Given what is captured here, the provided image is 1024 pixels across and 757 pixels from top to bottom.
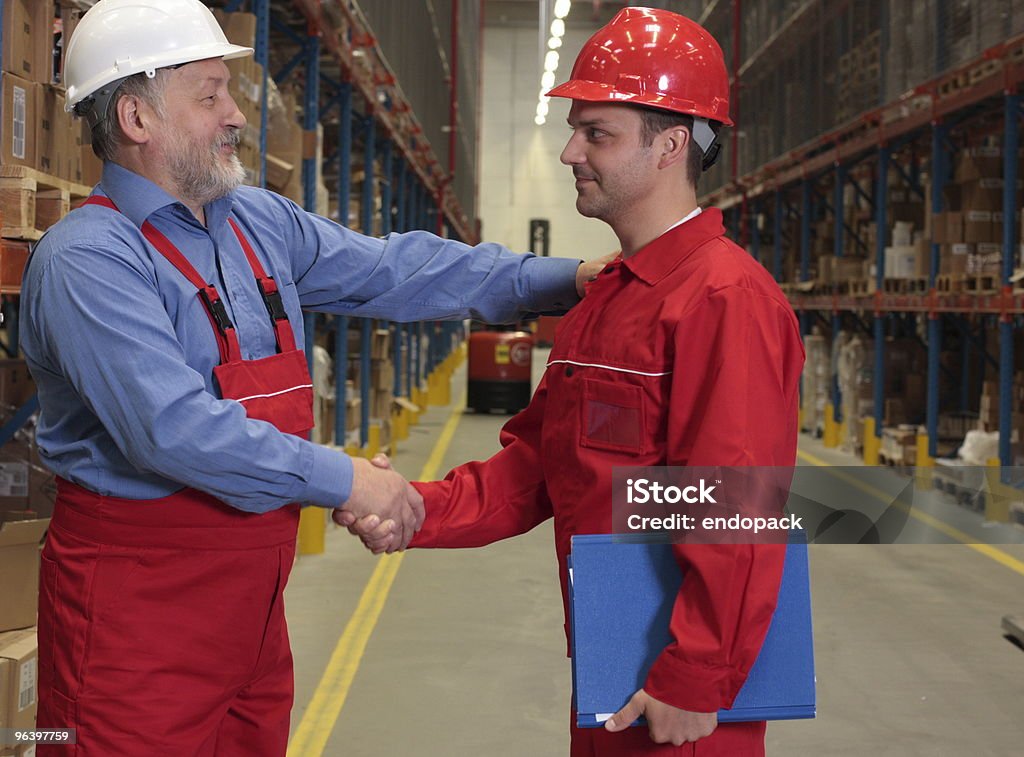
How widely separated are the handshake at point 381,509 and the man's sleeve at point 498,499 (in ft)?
0.19

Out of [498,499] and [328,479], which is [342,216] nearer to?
[498,499]

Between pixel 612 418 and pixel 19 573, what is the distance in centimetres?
288

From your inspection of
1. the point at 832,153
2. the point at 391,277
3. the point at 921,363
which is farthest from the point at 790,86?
the point at 391,277

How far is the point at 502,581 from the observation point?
7590 mm

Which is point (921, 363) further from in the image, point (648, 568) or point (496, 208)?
point (496, 208)

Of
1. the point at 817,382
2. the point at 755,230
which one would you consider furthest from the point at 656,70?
the point at 755,230

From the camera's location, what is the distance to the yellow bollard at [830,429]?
14539 mm

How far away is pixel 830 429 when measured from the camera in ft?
47.8

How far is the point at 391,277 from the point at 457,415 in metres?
14.7

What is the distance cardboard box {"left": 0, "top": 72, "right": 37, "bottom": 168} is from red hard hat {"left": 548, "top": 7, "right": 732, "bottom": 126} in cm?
241

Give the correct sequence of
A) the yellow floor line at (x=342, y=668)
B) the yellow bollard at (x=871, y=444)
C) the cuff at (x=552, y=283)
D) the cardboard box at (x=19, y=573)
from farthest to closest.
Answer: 1. the yellow bollard at (x=871, y=444)
2. the yellow floor line at (x=342, y=668)
3. the cardboard box at (x=19, y=573)
4. the cuff at (x=552, y=283)

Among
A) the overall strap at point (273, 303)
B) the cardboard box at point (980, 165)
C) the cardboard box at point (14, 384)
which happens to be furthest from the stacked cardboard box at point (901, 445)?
the overall strap at point (273, 303)

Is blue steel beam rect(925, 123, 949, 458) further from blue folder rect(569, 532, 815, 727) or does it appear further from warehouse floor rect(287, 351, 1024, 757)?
blue folder rect(569, 532, 815, 727)

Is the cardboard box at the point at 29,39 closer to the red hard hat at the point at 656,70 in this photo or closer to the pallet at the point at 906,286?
the red hard hat at the point at 656,70
